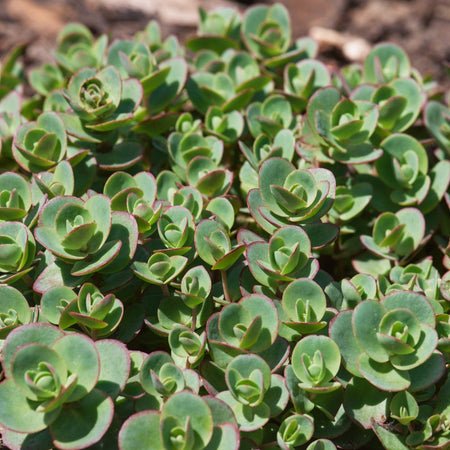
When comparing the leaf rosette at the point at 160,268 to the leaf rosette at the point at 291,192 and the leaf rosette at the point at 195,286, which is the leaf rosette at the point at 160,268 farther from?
the leaf rosette at the point at 291,192

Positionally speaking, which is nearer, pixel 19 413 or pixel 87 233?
pixel 19 413

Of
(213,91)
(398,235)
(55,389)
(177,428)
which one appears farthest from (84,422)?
(213,91)

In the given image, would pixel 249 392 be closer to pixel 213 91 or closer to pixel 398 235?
pixel 398 235

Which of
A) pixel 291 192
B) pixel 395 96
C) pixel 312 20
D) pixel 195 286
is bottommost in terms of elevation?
pixel 312 20

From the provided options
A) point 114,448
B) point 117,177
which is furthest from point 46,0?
point 114,448

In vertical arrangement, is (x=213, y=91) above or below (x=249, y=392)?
above
